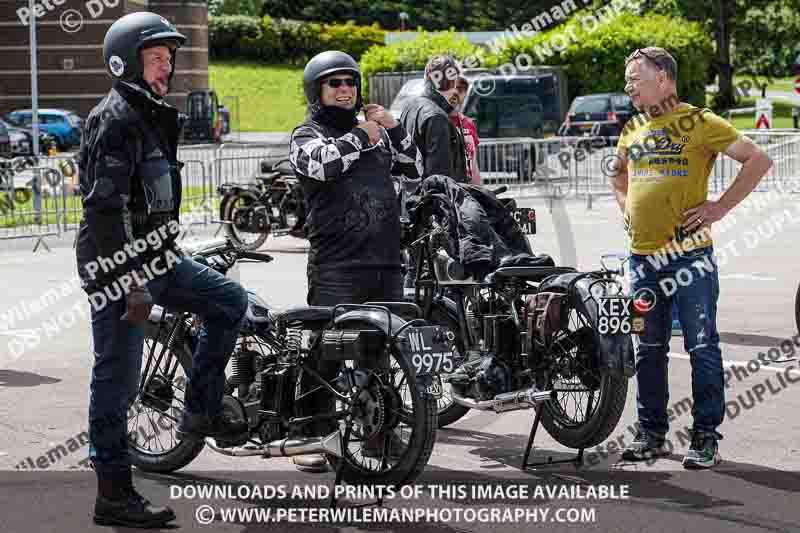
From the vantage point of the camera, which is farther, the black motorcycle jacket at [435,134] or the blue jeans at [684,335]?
the black motorcycle jacket at [435,134]

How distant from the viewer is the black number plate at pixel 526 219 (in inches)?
306

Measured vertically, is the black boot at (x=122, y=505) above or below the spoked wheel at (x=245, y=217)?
below

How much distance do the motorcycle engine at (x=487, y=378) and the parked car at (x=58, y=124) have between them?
135 feet

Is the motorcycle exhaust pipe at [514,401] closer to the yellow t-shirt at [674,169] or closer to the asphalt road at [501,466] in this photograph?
the asphalt road at [501,466]

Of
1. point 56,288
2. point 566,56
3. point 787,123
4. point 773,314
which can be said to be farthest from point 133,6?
point 773,314

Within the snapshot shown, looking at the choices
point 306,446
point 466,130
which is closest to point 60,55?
point 466,130

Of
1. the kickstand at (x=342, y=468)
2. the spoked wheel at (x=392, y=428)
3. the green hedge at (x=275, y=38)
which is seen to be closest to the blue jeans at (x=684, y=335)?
the spoked wheel at (x=392, y=428)

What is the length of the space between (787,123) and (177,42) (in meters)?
51.9

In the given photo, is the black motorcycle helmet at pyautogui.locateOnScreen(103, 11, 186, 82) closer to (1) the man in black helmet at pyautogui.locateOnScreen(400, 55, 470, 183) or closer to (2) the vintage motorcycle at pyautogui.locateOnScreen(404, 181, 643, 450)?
(2) the vintage motorcycle at pyautogui.locateOnScreen(404, 181, 643, 450)

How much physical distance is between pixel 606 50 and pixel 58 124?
18036mm

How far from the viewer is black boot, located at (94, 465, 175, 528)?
18.6ft

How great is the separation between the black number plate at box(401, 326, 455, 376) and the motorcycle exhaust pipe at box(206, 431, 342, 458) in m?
0.47

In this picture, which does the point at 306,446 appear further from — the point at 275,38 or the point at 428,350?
the point at 275,38

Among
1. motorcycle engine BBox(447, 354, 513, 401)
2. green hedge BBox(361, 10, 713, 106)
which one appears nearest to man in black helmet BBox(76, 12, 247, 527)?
motorcycle engine BBox(447, 354, 513, 401)
